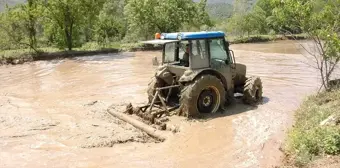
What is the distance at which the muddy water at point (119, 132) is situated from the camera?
6.95m

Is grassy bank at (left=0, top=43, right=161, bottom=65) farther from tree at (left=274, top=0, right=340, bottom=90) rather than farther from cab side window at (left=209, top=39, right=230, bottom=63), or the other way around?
tree at (left=274, top=0, right=340, bottom=90)

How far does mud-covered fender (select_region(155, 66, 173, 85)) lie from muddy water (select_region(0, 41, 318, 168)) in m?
1.39

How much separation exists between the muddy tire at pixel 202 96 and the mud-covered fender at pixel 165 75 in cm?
95

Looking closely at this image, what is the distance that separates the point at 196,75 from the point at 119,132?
239 centimetres

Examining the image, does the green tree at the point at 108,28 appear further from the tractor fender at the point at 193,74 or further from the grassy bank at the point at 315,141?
the grassy bank at the point at 315,141

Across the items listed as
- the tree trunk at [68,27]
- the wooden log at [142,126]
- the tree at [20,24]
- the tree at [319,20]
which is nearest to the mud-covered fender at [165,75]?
the wooden log at [142,126]

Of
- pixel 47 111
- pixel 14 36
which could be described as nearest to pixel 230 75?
pixel 47 111

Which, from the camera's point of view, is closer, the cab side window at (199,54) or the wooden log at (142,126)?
the wooden log at (142,126)

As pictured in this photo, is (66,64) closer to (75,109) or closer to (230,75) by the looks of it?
(75,109)

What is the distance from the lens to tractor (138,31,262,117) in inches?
359

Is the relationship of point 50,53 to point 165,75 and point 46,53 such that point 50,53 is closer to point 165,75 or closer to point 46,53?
point 46,53

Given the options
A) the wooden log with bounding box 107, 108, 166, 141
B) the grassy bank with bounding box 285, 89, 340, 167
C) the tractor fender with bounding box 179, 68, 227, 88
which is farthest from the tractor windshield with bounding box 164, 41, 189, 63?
the grassy bank with bounding box 285, 89, 340, 167

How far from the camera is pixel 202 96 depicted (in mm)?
9336

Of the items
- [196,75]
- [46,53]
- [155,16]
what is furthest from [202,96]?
[155,16]
